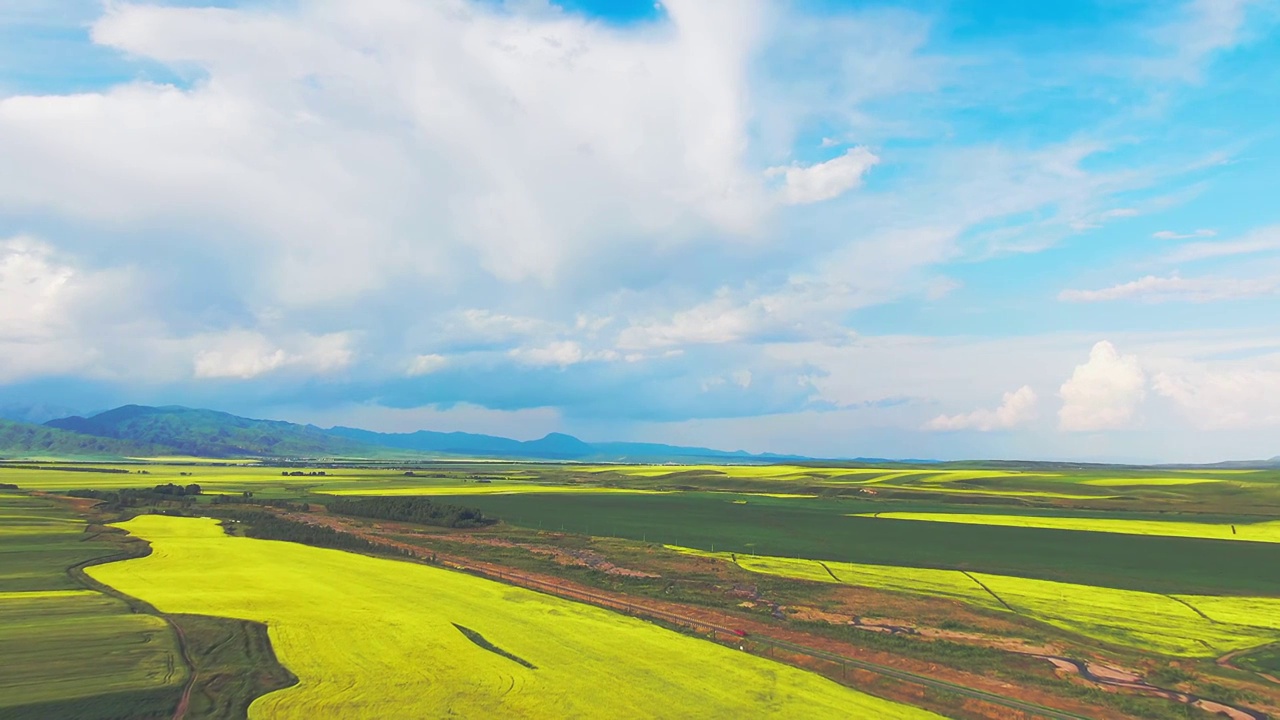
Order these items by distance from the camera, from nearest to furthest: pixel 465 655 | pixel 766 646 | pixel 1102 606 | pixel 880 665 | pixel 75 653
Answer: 1. pixel 75 653
2. pixel 465 655
3. pixel 880 665
4. pixel 766 646
5. pixel 1102 606

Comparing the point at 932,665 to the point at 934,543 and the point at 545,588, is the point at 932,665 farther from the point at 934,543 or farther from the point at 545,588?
the point at 934,543

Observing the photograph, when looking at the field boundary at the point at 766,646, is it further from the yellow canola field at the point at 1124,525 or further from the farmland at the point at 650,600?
the yellow canola field at the point at 1124,525

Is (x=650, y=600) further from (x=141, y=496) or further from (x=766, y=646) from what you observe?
(x=141, y=496)

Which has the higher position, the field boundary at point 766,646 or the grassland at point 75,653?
the grassland at point 75,653

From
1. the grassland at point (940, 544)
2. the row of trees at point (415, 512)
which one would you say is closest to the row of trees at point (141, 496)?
the row of trees at point (415, 512)

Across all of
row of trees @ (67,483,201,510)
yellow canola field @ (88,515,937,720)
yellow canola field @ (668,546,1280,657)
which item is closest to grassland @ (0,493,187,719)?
yellow canola field @ (88,515,937,720)

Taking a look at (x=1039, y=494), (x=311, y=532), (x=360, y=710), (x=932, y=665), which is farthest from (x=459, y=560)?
(x=1039, y=494)

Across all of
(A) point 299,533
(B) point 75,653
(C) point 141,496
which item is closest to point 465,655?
(B) point 75,653
